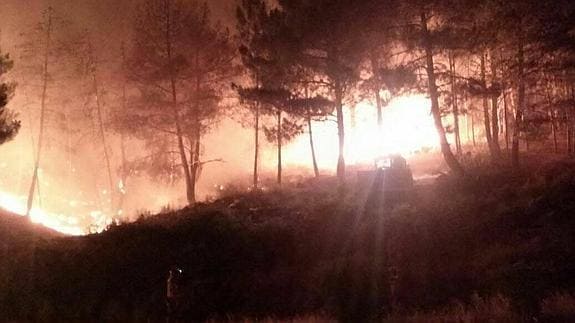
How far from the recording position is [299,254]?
18.3m

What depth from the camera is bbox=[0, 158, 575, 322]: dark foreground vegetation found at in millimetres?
14117

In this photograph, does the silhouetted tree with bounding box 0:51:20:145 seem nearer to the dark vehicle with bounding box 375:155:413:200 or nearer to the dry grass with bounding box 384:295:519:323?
the dark vehicle with bounding box 375:155:413:200

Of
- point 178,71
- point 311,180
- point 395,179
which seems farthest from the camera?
point 311,180

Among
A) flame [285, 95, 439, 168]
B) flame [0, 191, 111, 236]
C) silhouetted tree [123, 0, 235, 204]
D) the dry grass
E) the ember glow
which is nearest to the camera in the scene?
Answer: the dry grass

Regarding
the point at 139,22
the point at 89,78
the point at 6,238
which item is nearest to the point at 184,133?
the point at 139,22

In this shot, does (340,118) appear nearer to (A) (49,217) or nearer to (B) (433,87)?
(B) (433,87)

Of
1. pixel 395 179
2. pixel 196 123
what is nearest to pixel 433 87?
pixel 395 179

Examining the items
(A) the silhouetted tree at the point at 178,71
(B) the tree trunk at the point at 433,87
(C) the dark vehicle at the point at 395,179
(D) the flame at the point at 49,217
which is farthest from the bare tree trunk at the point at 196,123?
(B) the tree trunk at the point at 433,87

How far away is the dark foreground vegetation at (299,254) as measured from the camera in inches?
556

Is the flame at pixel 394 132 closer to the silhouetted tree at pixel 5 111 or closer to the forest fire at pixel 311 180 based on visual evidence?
the forest fire at pixel 311 180

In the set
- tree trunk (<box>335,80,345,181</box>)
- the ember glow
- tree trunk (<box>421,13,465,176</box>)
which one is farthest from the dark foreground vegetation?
the ember glow

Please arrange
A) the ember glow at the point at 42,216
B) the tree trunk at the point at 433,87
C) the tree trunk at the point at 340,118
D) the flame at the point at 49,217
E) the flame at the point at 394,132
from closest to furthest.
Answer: the tree trunk at the point at 433,87 → the tree trunk at the point at 340,118 → the flame at the point at 49,217 → the ember glow at the point at 42,216 → the flame at the point at 394,132

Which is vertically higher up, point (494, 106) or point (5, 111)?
point (5, 111)

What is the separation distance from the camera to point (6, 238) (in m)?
24.0
